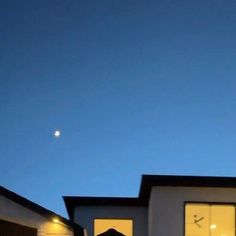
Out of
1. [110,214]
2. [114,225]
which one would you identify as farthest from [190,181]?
[110,214]

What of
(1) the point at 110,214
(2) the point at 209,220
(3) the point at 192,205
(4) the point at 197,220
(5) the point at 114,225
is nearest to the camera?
(2) the point at 209,220

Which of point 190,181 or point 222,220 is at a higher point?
point 190,181

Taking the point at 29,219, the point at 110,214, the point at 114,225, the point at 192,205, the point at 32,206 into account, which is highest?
the point at 110,214

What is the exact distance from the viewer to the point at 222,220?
1933 cm

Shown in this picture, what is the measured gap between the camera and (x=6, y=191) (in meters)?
16.3

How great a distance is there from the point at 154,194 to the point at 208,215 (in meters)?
1.82

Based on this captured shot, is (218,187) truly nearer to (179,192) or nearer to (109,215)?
(179,192)

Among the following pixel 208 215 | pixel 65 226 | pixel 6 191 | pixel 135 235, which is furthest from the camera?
Result: pixel 135 235

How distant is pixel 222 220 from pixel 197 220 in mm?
768

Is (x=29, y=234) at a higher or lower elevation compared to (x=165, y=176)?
lower

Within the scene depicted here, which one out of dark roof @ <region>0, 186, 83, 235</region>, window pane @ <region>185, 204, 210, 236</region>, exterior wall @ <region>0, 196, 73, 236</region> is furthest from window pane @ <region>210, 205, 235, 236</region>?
exterior wall @ <region>0, 196, 73, 236</region>

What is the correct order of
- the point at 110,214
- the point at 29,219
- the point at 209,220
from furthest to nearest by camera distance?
the point at 110,214
the point at 209,220
the point at 29,219

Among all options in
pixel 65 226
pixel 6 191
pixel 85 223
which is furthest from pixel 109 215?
pixel 6 191

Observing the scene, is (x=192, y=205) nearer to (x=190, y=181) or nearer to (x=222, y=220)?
(x=190, y=181)
